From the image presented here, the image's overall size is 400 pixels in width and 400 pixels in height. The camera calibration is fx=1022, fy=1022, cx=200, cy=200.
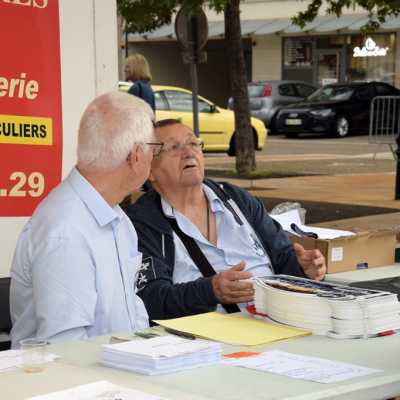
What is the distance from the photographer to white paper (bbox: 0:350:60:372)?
289 centimetres

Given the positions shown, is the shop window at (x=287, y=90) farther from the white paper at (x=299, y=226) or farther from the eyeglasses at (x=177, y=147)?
the eyeglasses at (x=177, y=147)

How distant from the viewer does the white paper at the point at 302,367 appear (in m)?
2.77

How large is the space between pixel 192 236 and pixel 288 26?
106 ft

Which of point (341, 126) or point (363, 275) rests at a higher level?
point (363, 275)

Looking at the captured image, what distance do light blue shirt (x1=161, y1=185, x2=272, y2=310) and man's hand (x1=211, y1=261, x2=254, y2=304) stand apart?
1.37 ft

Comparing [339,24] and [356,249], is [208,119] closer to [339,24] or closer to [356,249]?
[339,24]

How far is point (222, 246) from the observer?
4395 mm

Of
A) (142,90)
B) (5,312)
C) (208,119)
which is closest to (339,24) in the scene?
(208,119)

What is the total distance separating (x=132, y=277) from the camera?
3621mm

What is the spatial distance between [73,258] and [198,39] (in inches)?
348

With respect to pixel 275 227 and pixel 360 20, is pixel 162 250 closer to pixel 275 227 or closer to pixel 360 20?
pixel 275 227

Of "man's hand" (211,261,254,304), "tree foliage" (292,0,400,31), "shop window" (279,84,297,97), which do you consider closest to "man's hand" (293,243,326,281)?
"man's hand" (211,261,254,304)

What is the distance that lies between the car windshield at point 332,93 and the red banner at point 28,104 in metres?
24.0

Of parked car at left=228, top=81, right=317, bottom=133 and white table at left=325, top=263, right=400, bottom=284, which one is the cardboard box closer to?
white table at left=325, top=263, right=400, bottom=284
